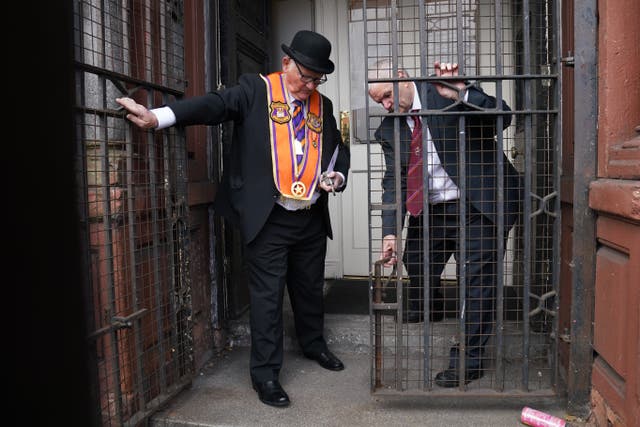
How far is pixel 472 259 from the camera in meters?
3.01

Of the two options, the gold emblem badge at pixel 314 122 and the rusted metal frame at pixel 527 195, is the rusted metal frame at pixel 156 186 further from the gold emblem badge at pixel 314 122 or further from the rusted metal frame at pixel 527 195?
the rusted metal frame at pixel 527 195

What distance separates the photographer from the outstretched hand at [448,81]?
2768 mm

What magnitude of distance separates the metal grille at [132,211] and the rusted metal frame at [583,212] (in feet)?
6.60

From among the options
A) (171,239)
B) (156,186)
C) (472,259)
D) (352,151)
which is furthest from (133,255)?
(352,151)

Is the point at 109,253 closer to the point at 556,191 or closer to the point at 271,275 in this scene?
the point at 271,275

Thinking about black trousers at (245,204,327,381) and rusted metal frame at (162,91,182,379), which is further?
black trousers at (245,204,327,381)

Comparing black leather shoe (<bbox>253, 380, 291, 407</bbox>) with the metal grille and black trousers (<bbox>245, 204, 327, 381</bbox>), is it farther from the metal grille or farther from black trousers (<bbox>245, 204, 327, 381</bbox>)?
the metal grille

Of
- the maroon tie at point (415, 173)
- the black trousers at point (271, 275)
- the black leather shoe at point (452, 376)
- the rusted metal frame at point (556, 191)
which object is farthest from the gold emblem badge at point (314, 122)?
the black leather shoe at point (452, 376)

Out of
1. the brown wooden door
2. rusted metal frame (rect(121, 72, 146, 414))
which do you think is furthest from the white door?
rusted metal frame (rect(121, 72, 146, 414))

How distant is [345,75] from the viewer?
15.8 feet

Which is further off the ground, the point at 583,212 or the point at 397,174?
the point at 397,174

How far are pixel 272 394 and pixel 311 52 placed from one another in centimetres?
184

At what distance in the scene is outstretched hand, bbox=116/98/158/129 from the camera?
2.61 metres

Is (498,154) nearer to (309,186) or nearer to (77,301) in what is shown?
(309,186)
